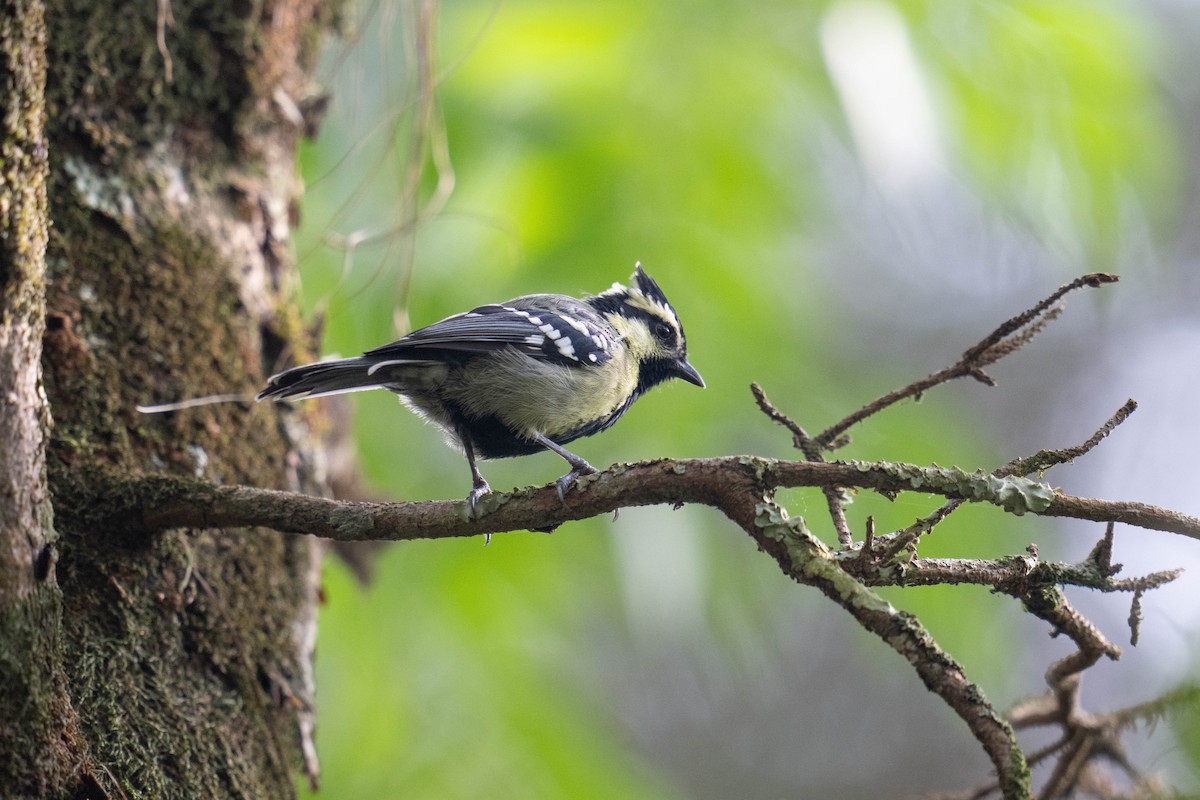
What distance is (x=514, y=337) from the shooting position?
12.0 ft

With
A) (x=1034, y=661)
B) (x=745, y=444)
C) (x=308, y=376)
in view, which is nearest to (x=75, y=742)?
(x=308, y=376)

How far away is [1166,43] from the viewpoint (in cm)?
528

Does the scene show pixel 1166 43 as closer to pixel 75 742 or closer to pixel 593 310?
→ pixel 593 310

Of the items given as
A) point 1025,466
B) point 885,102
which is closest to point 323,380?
point 1025,466

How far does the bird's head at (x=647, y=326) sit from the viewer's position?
4203mm

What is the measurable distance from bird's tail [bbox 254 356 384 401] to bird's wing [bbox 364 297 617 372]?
0.09m

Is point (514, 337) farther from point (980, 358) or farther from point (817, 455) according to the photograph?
point (980, 358)

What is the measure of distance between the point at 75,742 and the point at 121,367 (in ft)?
3.66

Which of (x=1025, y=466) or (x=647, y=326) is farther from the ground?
(x=647, y=326)

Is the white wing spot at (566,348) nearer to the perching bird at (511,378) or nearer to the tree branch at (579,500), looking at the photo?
the perching bird at (511,378)

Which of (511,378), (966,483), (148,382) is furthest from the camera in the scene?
(511,378)

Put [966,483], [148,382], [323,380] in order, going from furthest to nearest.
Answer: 1. [323,380]
2. [148,382]
3. [966,483]

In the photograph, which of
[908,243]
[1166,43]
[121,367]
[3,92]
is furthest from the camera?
[1166,43]

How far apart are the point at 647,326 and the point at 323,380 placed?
1502 millimetres
